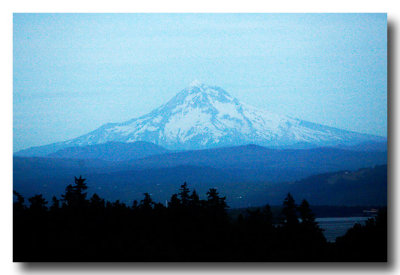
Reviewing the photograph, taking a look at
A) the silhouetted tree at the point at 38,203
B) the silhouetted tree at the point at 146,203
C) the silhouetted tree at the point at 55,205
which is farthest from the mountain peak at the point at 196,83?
the silhouetted tree at the point at 38,203

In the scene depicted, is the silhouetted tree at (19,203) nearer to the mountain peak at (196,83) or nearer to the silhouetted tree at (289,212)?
the mountain peak at (196,83)

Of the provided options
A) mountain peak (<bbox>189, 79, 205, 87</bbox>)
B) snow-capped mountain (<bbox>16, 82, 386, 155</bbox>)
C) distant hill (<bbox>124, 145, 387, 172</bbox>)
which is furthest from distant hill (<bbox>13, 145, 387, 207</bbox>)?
mountain peak (<bbox>189, 79, 205, 87</bbox>)

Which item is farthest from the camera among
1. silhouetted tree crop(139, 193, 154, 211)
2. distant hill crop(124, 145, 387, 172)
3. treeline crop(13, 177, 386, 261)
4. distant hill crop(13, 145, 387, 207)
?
distant hill crop(124, 145, 387, 172)

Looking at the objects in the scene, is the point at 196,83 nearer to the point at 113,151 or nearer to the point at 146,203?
the point at 113,151

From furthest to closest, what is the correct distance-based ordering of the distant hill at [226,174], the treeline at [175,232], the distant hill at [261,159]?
the distant hill at [261,159], the distant hill at [226,174], the treeline at [175,232]

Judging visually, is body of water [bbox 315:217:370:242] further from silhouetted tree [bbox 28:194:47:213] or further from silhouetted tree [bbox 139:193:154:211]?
silhouetted tree [bbox 28:194:47:213]

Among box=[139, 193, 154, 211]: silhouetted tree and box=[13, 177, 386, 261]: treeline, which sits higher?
box=[139, 193, 154, 211]: silhouetted tree

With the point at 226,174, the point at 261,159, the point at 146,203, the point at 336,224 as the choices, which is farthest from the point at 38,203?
the point at 336,224
